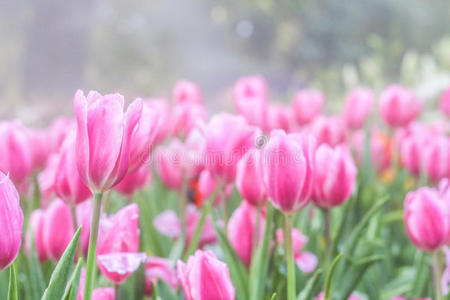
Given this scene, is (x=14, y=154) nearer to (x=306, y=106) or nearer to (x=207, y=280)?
(x=207, y=280)

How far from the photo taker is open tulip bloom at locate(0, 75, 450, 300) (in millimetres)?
415

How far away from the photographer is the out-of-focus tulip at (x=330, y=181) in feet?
2.07

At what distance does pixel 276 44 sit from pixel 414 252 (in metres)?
8.38

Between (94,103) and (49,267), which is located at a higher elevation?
(94,103)

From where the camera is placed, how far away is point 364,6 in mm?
9164

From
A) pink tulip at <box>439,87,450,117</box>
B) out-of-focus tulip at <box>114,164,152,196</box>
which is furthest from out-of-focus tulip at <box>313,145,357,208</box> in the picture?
pink tulip at <box>439,87,450,117</box>

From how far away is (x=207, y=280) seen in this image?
0.44m

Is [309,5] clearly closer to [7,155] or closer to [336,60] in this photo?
[336,60]

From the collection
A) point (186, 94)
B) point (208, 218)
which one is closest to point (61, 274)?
point (208, 218)

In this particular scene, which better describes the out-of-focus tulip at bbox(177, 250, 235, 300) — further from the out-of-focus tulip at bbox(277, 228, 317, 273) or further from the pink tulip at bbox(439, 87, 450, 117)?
the pink tulip at bbox(439, 87, 450, 117)

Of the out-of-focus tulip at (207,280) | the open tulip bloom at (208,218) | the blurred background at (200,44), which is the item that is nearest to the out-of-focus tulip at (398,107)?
the open tulip bloom at (208,218)

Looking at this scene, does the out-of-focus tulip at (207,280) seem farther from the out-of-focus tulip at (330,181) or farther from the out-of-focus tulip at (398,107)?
the out-of-focus tulip at (398,107)

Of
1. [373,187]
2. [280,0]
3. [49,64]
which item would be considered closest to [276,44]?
[280,0]

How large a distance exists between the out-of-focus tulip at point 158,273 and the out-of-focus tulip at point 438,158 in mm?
474
